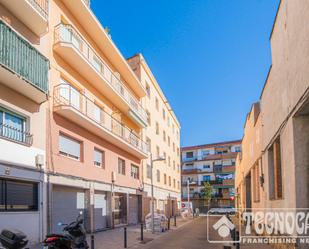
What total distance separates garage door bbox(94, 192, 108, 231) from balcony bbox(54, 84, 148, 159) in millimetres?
3491

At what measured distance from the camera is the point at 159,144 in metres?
36.6

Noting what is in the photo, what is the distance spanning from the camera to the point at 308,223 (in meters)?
7.74

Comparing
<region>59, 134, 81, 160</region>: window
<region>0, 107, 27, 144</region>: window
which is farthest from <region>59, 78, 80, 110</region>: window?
<region>0, 107, 27, 144</region>: window

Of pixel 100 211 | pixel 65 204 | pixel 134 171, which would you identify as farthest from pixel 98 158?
pixel 134 171

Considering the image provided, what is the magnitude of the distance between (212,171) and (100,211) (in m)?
49.1

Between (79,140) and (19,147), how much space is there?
5.60 metres

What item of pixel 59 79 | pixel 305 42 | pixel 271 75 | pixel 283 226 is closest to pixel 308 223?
pixel 283 226

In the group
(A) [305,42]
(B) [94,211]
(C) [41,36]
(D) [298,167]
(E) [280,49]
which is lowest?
(B) [94,211]

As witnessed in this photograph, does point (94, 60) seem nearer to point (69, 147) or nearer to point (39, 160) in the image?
point (69, 147)

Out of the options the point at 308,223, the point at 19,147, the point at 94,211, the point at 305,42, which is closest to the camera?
the point at 305,42

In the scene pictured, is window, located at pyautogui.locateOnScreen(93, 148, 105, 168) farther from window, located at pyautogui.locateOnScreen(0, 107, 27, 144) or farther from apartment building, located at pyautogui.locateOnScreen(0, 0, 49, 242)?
window, located at pyautogui.locateOnScreen(0, 107, 27, 144)

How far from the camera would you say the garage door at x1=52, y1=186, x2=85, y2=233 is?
14664 millimetres

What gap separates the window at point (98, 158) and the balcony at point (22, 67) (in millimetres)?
6941

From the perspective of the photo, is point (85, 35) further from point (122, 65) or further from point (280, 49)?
point (280, 49)
